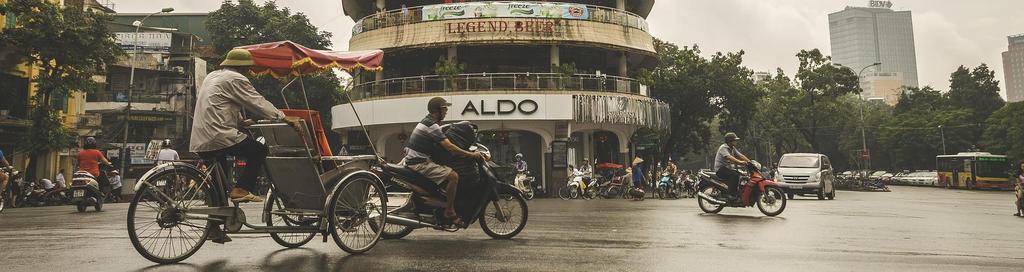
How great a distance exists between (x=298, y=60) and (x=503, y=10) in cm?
1910

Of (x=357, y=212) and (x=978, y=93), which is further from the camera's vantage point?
(x=978, y=93)

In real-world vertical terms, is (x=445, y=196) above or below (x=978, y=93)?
below

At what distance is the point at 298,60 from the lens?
7.19m

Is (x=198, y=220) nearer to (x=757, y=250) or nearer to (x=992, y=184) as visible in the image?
(x=757, y=250)

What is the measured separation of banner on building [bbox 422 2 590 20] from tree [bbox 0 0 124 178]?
11888 mm

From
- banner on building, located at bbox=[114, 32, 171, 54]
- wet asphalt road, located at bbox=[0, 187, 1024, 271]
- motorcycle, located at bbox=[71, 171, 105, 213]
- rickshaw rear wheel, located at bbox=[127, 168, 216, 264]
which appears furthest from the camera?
banner on building, located at bbox=[114, 32, 171, 54]

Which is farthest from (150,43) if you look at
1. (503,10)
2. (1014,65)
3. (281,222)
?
(1014,65)

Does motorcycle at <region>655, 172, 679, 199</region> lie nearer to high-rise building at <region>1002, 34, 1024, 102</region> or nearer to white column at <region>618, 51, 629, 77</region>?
white column at <region>618, 51, 629, 77</region>

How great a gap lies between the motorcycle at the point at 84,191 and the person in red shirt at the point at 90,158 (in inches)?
4.6

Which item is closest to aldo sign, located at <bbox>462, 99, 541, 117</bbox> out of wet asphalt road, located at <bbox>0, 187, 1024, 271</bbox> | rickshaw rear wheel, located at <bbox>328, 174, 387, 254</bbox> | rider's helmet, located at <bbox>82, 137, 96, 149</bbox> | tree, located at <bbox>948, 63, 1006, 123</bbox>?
rider's helmet, located at <bbox>82, 137, 96, 149</bbox>

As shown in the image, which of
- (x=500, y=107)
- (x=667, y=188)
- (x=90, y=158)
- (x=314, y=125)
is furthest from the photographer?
(x=500, y=107)

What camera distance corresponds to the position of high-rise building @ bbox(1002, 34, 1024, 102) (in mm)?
149125

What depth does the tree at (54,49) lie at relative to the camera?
20.4 meters

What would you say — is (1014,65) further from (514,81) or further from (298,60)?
(298,60)
